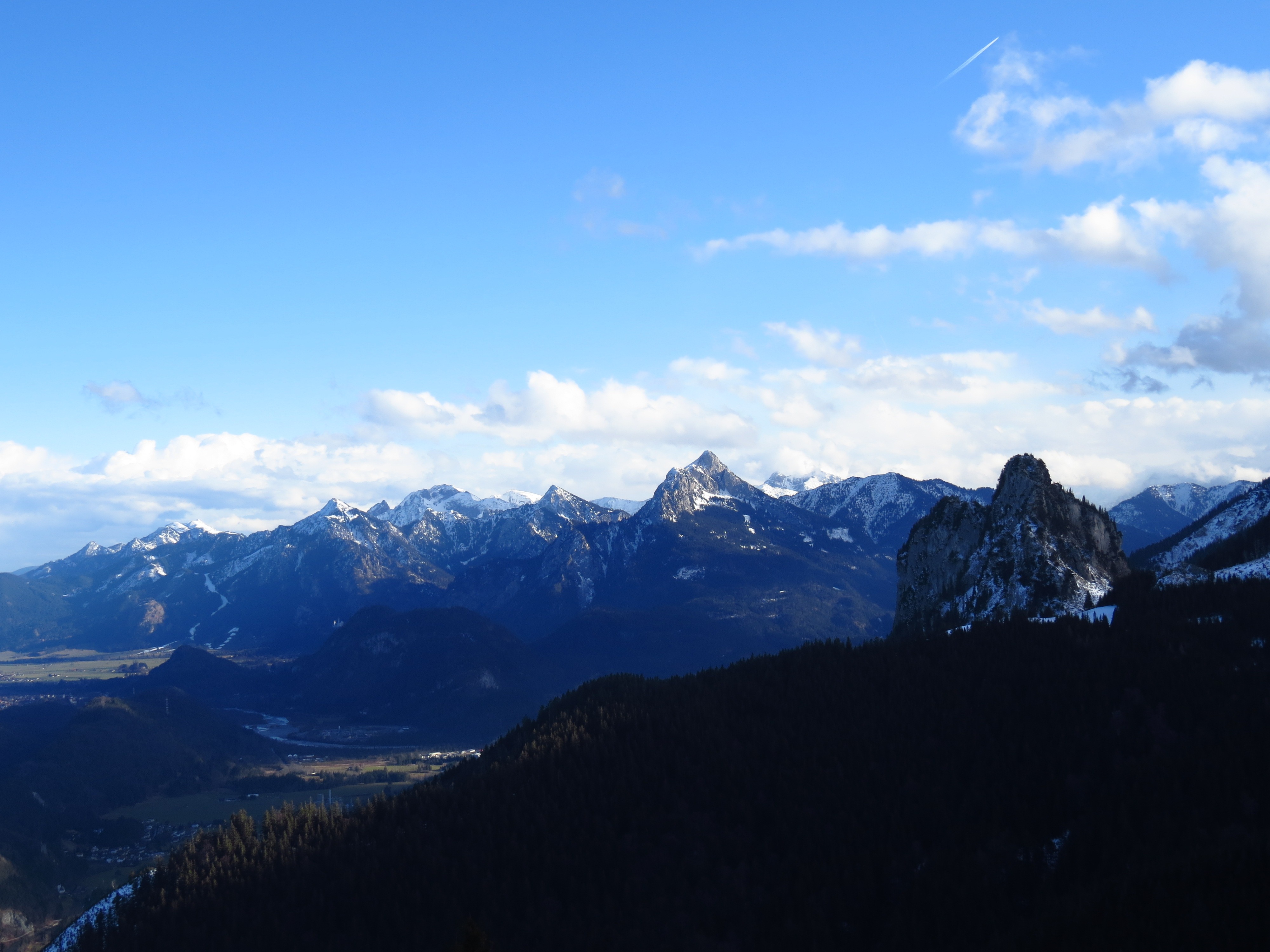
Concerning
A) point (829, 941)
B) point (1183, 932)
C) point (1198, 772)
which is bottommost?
point (829, 941)

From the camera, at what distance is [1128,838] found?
187125 millimetres

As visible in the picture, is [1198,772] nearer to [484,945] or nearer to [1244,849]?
[1244,849]

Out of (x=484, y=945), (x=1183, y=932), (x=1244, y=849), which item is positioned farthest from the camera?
(x=1244, y=849)

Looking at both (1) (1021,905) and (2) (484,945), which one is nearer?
(2) (484,945)

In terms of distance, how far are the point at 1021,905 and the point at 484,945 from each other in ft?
422

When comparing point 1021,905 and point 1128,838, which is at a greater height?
point 1128,838

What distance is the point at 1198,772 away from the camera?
19475 centimetres

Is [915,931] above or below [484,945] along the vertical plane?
below

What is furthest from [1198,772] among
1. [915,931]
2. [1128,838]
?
[915,931]

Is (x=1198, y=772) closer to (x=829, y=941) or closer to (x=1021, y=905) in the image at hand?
(x=1021, y=905)

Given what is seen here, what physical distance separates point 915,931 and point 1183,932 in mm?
49739

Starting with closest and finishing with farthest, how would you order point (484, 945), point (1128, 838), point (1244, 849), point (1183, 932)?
point (484, 945) < point (1183, 932) < point (1244, 849) < point (1128, 838)

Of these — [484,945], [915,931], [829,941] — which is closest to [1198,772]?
[915,931]

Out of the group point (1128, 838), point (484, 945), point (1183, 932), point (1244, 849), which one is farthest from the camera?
point (1128, 838)
